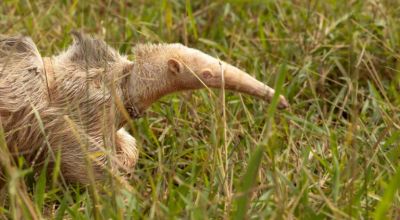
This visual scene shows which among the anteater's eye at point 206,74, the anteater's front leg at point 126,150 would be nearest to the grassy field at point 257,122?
the anteater's front leg at point 126,150

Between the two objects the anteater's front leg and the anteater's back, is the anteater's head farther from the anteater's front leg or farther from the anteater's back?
the anteater's back

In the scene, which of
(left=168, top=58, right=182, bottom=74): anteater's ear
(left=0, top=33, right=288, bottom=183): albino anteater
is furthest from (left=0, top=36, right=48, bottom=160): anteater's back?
(left=168, top=58, right=182, bottom=74): anteater's ear

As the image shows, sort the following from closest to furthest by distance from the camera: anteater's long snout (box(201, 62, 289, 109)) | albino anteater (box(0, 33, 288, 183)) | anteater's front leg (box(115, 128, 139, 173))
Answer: albino anteater (box(0, 33, 288, 183)), anteater's long snout (box(201, 62, 289, 109)), anteater's front leg (box(115, 128, 139, 173))

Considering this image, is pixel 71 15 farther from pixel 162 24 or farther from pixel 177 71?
pixel 177 71

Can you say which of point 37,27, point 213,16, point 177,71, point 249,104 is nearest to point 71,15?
point 37,27

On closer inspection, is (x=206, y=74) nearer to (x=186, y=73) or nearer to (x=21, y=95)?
(x=186, y=73)

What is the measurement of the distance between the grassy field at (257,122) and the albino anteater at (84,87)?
16 cm

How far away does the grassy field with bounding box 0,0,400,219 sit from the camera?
158 inches

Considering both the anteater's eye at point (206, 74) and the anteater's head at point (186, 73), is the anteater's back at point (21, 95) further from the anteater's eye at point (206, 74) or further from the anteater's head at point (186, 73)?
the anteater's eye at point (206, 74)

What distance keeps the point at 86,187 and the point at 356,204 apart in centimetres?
136

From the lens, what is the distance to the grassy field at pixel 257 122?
4012mm

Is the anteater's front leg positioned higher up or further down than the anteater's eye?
further down

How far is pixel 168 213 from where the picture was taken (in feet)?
12.8

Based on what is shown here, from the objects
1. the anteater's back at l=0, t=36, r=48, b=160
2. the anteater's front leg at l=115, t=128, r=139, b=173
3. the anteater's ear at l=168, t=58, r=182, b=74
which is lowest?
the anteater's front leg at l=115, t=128, r=139, b=173
